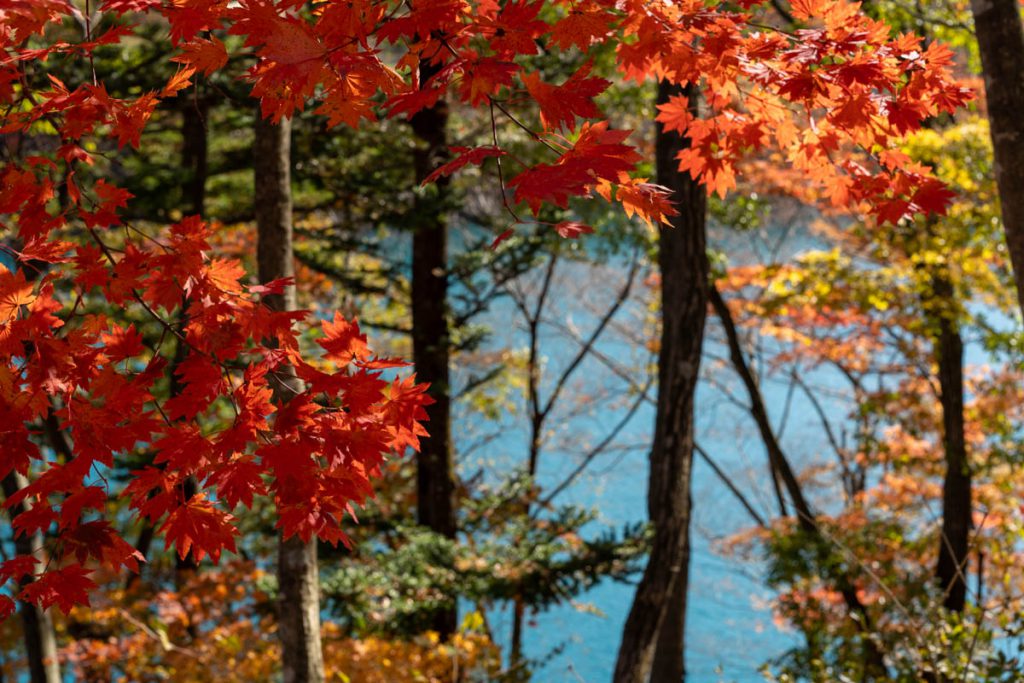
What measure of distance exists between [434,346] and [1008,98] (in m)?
5.06

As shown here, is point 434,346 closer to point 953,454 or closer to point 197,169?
point 197,169

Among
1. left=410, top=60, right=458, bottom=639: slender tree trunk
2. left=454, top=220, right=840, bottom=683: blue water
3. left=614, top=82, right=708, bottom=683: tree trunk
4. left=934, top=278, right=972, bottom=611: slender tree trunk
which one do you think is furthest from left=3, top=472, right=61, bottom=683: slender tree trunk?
left=454, top=220, right=840, bottom=683: blue water

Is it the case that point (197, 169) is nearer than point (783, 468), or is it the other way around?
point (197, 169)

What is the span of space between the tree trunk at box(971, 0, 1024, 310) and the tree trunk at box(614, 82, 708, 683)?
6.55 feet

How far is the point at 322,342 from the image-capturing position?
1927mm

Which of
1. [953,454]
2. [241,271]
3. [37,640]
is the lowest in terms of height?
[37,640]

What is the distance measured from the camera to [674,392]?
4.42 m

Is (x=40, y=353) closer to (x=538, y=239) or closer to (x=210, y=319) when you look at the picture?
(x=210, y=319)

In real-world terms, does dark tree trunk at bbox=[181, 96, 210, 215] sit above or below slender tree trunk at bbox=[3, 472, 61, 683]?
above

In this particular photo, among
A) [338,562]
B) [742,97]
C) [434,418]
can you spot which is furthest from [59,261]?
[434,418]

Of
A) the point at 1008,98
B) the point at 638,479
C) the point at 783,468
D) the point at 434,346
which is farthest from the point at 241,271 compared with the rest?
the point at 638,479

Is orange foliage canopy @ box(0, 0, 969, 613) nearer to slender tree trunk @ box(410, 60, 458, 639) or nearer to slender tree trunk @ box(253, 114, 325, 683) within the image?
slender tree trunk @ box(253, 114, 325, 683)

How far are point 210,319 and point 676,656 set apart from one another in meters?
4.42

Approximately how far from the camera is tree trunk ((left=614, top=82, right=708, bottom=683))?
4.30 m
